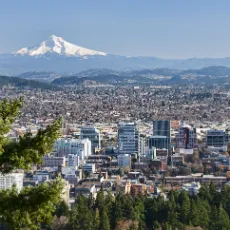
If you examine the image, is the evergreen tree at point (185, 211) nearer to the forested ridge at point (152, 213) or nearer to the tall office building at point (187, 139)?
the forested ridge at point (152, 213)

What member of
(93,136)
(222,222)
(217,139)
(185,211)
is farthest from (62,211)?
(217,139)

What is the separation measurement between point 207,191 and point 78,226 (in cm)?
469

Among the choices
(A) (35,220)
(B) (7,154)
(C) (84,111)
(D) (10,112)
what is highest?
(D) (10,112)

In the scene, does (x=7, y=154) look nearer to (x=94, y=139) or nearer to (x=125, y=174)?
(x=125, y=174)

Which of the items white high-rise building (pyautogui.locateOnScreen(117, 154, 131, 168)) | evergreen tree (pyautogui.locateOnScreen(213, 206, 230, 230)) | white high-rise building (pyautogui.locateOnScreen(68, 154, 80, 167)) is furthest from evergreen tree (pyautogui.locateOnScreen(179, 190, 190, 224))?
white high-rise building (pyautogui.locateOnScreen(68, 154, 80, 167))

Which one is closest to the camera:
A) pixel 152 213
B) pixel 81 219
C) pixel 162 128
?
pixel 81 219

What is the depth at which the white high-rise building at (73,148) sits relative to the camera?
103 ft

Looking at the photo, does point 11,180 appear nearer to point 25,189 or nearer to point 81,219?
point 81,219

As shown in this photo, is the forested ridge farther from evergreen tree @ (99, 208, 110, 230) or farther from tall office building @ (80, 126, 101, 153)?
tall office building @ (80, 126, 101, 153)

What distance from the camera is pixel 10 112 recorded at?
4281 mm

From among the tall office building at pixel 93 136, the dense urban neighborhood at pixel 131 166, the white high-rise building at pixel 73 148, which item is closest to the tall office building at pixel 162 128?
the dense urban neighborhood at pixel 131 166

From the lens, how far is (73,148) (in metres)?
31.7

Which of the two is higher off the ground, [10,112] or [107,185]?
[10,112]

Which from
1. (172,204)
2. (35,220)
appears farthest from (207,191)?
(35,220)
